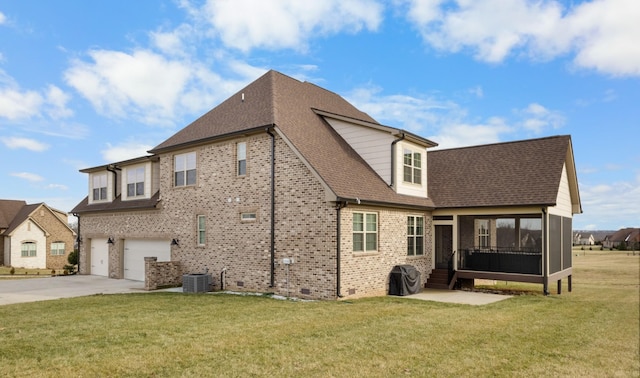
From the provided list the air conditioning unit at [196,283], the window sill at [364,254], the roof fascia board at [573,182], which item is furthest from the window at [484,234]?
the air conditioning unit at [196,283]

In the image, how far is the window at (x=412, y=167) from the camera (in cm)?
1844

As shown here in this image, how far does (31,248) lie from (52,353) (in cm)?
4292

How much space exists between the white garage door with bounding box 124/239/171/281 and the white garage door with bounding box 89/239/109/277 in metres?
2.27

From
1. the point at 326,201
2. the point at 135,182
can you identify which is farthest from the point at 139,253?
the point at 326,201

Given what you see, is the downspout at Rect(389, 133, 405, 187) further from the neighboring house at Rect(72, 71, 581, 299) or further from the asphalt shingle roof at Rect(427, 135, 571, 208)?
the asphalt shingle roof at Rect(427, 135, 571, 208)

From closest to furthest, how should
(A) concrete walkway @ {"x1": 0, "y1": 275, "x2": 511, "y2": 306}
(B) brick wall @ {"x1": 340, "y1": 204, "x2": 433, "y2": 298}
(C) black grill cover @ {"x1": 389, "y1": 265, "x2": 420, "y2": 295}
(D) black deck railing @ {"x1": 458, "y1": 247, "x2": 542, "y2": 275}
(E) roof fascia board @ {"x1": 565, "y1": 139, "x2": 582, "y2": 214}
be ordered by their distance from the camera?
(B) brick wall @ {"x1": 340, "y1": 204, "x2": 433, "y2": 298} → (A) concrete walkway @ {"x1": 0, "y1": 275, "x2": 511, "y2": 306} → (C) black grill cover @ {"x1": 389, "y1": 265, "x2": 420, "y2": 295} → (D) black deck railing @ {"x1": 458, "y1": 247, "x2": 542, "y2": 275} → (E) roof fascia board @ {"x1": 565, "y1": 139, "x2": 582, "y2": 214}

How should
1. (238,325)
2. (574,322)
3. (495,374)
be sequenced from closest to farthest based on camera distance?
1. (495,374)
2. (238,325)
3. (574,322)

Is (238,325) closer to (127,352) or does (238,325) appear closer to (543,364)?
(127,352)

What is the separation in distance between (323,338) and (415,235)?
10.2 m

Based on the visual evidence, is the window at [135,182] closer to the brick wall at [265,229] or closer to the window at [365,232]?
the brick wall at [265,229]

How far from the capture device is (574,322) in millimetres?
11492

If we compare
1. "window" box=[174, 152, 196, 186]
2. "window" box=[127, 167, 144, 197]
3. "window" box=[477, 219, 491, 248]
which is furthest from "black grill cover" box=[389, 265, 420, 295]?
"window" box=[127, 167, 144, 197]

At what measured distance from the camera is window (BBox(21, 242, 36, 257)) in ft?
144

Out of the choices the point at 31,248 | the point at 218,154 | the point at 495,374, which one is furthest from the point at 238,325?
the point at 31,248
